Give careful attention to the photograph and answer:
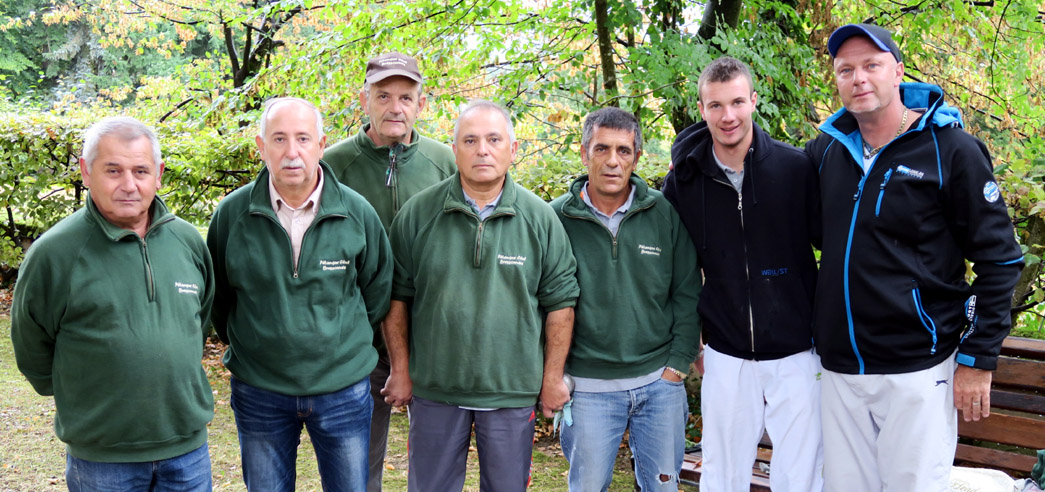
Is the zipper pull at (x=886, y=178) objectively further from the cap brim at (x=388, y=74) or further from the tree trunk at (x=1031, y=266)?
the cap brim at (x=388, y=74)

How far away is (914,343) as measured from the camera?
10.1 feet

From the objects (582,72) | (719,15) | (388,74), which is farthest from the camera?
(582,72)

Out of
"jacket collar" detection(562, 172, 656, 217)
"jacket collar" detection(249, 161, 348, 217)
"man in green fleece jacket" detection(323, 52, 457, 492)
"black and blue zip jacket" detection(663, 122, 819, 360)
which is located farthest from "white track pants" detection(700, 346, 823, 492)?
"jacket collar" detection(249, 161, 348, 217)

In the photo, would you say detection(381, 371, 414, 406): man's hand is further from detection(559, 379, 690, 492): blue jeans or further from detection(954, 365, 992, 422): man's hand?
detection(954, 365, 992, 422): man's hand

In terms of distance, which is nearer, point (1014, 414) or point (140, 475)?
point (140, 475)

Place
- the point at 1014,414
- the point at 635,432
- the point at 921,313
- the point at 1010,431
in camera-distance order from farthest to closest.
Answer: the point at 1014,414 → the point at 1010,431 → the point at 635,432 → the point at 921,313

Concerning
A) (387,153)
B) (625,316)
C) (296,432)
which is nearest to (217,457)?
(296,432)

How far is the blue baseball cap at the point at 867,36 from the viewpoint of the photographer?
10.4 ft

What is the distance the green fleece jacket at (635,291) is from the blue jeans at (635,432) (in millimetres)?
112

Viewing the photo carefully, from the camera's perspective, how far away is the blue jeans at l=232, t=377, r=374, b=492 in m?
3.30

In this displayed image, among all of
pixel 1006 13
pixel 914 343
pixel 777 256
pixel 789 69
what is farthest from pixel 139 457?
pixel 1006 13

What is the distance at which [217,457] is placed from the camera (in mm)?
5492

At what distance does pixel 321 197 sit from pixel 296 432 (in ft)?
3.28

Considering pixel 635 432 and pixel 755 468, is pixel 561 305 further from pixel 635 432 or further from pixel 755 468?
pixel 755 468
